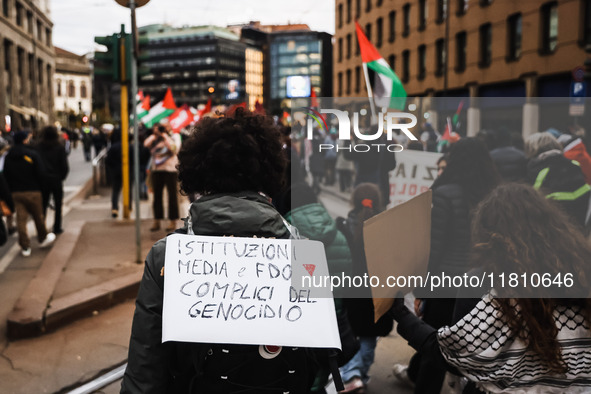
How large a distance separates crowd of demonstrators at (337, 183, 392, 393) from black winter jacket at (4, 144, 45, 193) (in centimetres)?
596

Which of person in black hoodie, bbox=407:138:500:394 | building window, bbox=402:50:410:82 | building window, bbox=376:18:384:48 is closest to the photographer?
person in black hoodie, bbox=407:138:500:394

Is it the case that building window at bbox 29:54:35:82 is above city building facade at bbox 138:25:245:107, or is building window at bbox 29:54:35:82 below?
below

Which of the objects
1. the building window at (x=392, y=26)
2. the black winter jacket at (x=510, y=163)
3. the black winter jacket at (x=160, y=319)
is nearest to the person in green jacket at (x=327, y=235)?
the black winter jacket at (x=160, y=319)

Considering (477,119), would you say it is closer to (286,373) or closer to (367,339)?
(367,339)

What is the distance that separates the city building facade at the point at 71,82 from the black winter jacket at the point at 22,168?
109 meters

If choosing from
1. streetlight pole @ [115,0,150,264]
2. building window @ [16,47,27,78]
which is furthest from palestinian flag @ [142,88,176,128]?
building window @ [16,47,27,78]

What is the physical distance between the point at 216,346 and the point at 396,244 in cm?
77

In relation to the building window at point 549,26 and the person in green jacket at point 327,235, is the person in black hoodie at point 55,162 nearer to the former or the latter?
the person in green jacket at point 327,235

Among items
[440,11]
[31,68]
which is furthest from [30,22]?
[440,11]

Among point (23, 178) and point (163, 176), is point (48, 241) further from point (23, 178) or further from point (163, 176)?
point (163, 176)

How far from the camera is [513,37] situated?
94.7 ft

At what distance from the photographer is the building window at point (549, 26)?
25953mm

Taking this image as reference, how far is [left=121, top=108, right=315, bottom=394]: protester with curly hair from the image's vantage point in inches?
80.9

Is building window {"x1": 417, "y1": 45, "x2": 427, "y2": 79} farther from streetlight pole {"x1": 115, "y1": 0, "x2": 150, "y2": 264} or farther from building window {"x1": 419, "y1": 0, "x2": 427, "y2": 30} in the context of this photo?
streetlight pole {"x1": 115, "y1": 0, "x2": 150, "y2": 264}
